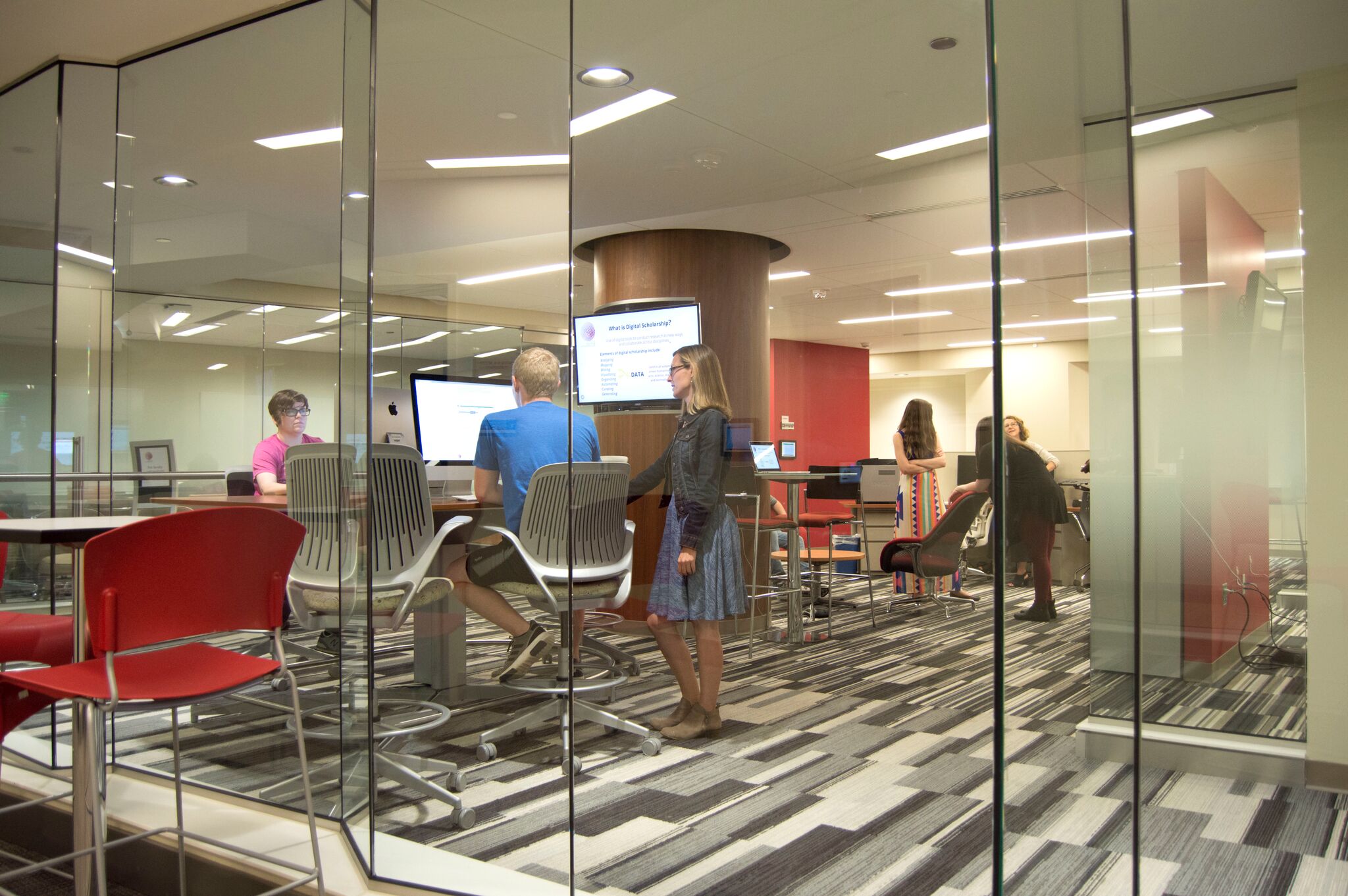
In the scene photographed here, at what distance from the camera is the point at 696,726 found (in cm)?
336

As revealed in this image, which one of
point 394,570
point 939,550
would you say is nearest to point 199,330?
point 394,570

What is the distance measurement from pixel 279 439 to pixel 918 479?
2593 millimetres

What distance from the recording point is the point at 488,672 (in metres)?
2.57

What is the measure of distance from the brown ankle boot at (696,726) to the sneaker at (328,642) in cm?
114

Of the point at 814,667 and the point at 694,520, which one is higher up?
the point at 694,520

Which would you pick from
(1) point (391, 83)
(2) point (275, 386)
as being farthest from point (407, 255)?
(2) point (275, 386)

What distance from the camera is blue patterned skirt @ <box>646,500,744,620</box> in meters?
3.17

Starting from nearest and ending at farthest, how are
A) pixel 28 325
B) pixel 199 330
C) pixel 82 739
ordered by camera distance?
pixel 82 739
pixel 199 330
pixel 28 325

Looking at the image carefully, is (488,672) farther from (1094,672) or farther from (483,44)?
(483,44)

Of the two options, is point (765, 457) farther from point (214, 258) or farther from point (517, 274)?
point (214, 258)

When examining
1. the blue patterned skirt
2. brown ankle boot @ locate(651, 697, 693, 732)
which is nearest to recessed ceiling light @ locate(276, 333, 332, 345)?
the blue patterned skirt

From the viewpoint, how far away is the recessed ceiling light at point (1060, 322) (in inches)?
68.1

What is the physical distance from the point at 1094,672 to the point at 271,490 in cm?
292

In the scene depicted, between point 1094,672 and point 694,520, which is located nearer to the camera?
point 1094,672
